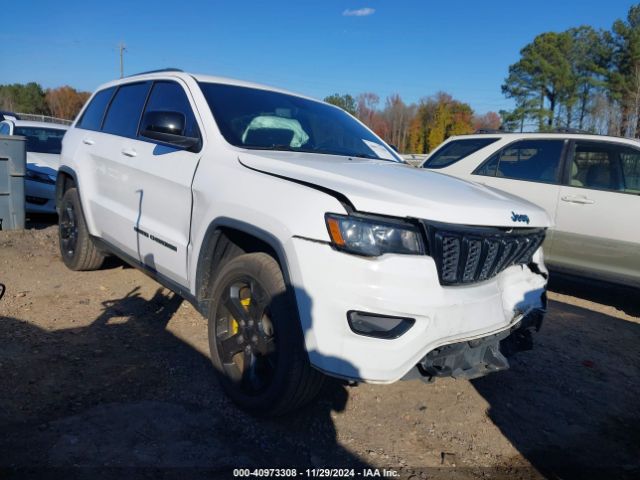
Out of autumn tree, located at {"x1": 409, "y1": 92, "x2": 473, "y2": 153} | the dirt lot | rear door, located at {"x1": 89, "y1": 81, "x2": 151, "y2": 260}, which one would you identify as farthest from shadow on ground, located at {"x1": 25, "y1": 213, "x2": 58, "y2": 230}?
autumn tree, located at {"x1": 409, "y1": 92, "x2": 473, "y2": 153}

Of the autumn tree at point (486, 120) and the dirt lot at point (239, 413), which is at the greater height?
the autumn tree at point (486, 120)

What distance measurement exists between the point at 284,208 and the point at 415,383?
1.75 m

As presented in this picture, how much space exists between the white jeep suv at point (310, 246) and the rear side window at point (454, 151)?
3061 millimetres

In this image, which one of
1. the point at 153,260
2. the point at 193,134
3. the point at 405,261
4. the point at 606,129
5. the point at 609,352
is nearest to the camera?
the point at 405,261

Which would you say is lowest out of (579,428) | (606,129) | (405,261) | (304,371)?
(579,428)

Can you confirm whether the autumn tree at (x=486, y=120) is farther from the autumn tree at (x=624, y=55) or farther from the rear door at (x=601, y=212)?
the rear door at (x=601, y=212)

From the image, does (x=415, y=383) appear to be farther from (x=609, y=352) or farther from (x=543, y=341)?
(x=609, y=352)

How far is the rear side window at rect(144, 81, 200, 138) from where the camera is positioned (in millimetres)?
3338

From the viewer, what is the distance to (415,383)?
11.4ft

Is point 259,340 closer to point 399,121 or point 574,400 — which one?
point 574,400

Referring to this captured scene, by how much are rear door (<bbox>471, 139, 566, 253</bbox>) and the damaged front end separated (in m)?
3.10

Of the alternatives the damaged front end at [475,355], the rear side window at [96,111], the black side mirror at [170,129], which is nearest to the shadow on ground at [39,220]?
the rear side window at [96,111]

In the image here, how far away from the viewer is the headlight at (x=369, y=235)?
2.23 meters

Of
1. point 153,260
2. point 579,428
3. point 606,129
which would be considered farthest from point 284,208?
point 606,129
